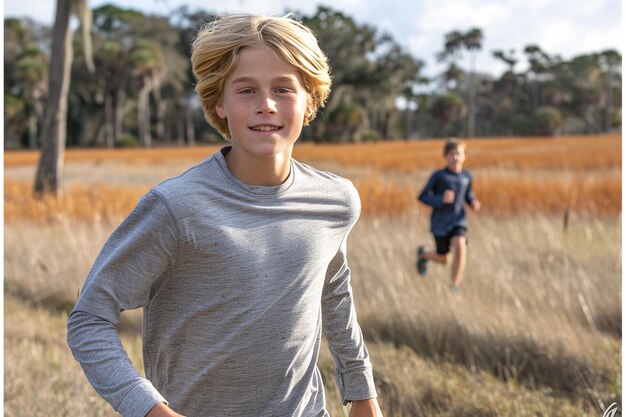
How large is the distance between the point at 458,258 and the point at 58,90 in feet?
24.1

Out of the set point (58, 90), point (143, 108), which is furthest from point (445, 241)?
point (143, 108)

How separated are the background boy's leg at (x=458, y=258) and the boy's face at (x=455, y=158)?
0.46 metres

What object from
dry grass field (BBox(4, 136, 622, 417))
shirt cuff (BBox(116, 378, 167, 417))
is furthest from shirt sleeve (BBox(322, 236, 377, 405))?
dry grass field (BBox(4, 136, 622, 417))

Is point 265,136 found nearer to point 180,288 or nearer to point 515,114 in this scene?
point 180,288

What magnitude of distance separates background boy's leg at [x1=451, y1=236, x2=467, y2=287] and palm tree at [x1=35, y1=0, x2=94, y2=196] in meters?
6.83

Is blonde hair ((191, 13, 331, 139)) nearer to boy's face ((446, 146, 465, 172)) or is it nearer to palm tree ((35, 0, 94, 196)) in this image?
boy's face ((446, 146, 465, 172))

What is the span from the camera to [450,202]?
5.53m

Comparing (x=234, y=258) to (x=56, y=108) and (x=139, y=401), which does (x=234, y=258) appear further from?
(x=56, y=108)

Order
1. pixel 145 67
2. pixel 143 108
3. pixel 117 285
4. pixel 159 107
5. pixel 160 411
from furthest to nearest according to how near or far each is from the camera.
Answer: pixel 159 107
pixel 143 108
pixel 145 67
pixel 117 285
pixel 160 411

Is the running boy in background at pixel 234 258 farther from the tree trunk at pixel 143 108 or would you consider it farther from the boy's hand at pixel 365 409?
the tree trunk at pixel 143 108

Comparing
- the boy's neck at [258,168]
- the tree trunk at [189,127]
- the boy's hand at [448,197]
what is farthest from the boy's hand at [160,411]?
the tree trunk at [189,127]

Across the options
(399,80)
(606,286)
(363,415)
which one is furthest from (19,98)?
(363,415)

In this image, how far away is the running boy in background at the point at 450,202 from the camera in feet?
18.4

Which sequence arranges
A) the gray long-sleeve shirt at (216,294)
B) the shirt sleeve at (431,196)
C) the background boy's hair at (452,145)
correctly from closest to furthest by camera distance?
the gray long-sleeve shirt at (216,294)
the shirt sleeve at (431,196)
the background boy's hair at (452,145)
